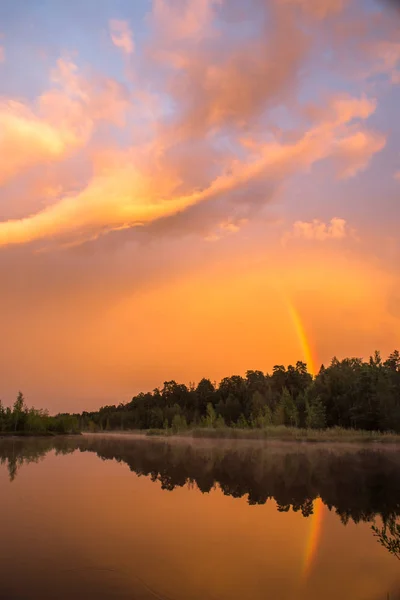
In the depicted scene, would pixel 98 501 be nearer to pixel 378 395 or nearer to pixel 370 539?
pixel 370 539

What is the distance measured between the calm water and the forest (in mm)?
41683

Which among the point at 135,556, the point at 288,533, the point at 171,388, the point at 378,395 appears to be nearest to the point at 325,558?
the point at 288,533

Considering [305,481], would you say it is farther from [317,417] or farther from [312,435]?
[317,417]

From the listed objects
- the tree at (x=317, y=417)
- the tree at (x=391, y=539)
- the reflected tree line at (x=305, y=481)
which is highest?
the tree at (x=317, y=417)

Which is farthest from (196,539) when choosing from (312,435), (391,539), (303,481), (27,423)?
(27,423)

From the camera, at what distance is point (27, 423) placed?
92.4m

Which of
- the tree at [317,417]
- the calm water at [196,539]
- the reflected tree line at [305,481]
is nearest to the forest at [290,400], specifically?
the tree at [317,417]

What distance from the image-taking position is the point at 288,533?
11336mm

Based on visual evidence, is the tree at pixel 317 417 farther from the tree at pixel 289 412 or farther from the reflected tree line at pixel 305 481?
the reflected tree line at pixel 305 481

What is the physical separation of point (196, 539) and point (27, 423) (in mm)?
90090

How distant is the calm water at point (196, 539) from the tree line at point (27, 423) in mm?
75906

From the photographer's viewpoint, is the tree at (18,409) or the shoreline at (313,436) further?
the tree at (18,409)

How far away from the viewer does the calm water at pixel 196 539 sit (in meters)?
7.59

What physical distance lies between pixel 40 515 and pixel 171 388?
144m
